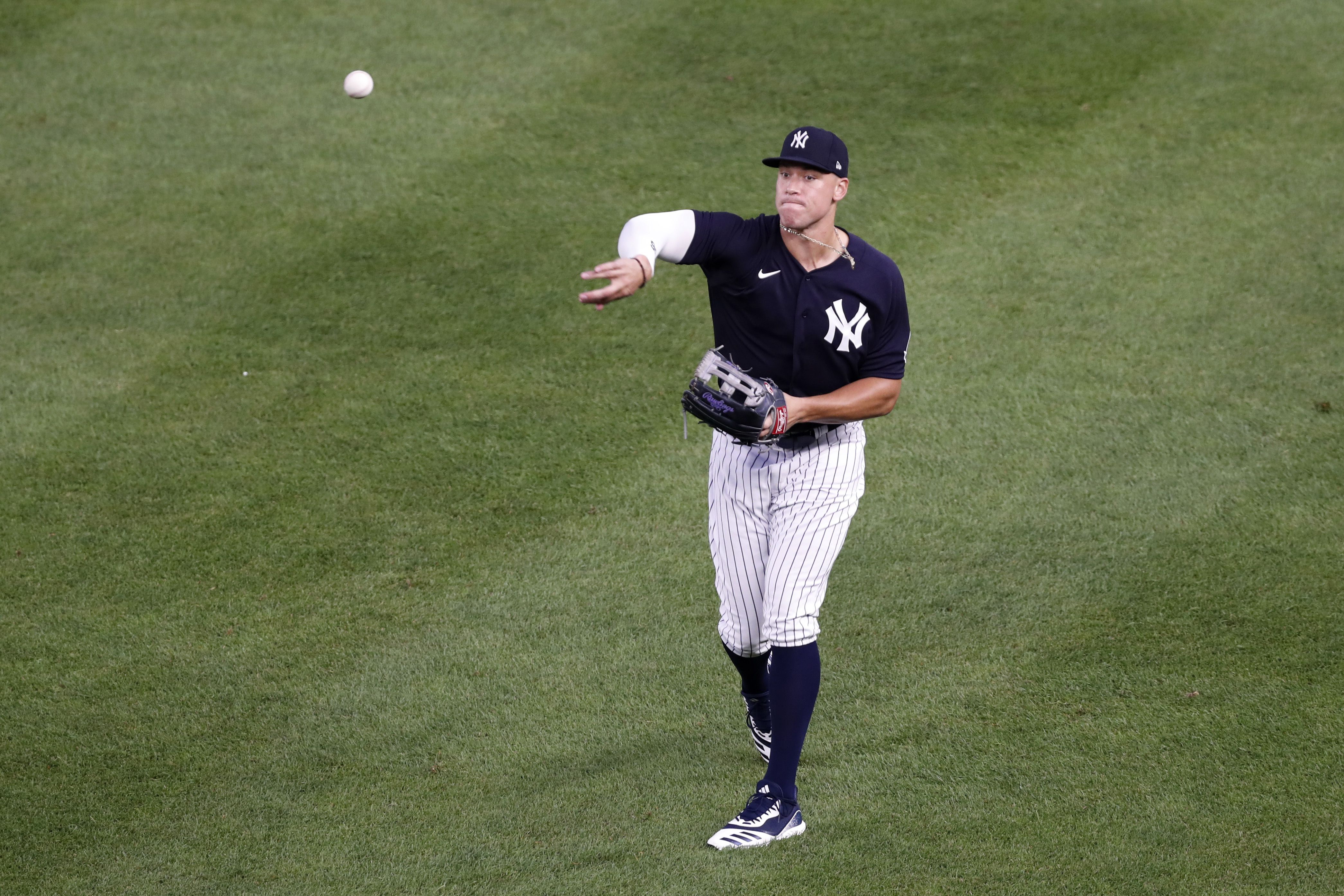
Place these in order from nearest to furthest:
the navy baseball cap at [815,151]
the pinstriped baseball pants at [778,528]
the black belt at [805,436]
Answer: the navy baseball cap at [815,151], the pinstriped baseball pants at [778,528], the black belt at [805,436]

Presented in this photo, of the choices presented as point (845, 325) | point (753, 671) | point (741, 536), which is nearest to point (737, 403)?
point (845, 325)

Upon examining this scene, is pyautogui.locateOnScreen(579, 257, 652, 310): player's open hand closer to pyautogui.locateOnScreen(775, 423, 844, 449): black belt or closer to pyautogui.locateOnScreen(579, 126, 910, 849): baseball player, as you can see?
pyautogui.locateOnScreen(579, 126, 910, 849): baseball player

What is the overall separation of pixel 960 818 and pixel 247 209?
6293mm

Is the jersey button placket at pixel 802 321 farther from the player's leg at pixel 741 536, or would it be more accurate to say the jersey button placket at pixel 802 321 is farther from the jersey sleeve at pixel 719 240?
the player's leg at pixel 741 536

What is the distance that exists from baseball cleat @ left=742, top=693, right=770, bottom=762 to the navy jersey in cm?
115

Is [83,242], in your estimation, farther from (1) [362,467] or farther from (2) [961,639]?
(2) [961,639]

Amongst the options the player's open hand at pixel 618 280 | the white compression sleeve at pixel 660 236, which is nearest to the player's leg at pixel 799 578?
the white compression sleeve at pixel 660 236

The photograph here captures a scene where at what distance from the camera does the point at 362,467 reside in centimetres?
711

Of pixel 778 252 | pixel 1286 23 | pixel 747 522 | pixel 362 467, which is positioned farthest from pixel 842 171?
pixel 1286 23

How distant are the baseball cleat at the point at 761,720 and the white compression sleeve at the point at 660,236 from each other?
5.30 feet

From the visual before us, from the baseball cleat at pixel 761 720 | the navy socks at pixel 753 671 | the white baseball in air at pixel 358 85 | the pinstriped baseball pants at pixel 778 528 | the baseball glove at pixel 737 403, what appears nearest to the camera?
the baseball glove at pixel 737 403

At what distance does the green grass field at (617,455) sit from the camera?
16.3 ft

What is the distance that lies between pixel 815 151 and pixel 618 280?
0.84 meters

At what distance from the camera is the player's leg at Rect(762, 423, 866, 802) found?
478 cm
